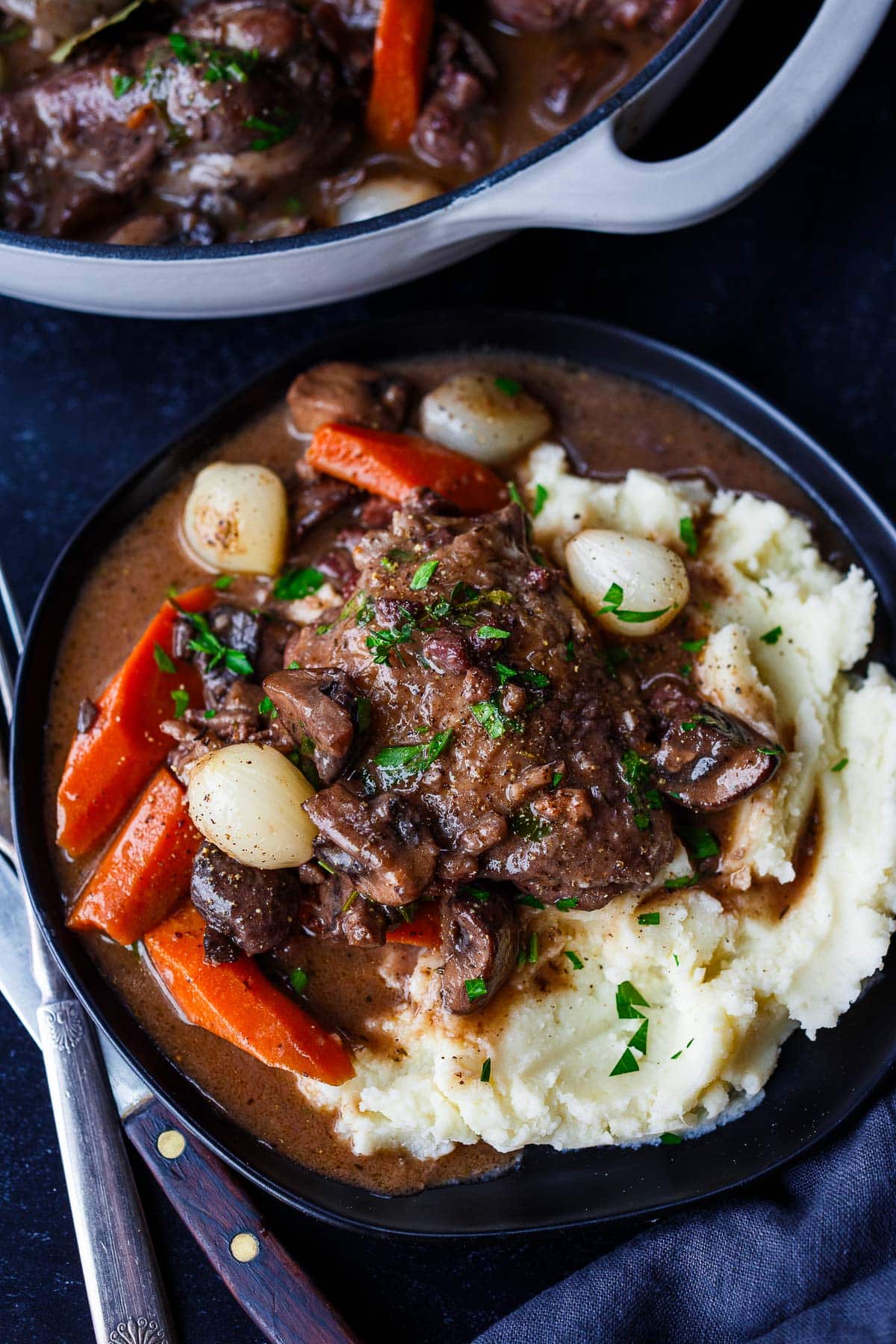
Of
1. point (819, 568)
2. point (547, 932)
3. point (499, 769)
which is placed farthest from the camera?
point (819, 568)

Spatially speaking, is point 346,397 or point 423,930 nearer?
point 423,930

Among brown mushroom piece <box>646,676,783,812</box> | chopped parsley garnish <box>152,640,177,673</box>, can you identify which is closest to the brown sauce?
chopped parsley garnish <box>152,640,177,673</box>

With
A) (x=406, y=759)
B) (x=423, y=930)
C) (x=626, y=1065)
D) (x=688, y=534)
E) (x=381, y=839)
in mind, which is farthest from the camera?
(x=688, y=534)

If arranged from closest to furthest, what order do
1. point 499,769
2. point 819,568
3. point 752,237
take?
point 499,769 → point 819,568 → point 752,237

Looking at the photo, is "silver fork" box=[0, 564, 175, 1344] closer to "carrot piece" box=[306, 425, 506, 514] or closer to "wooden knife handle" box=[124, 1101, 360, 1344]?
"wooden knife handle" box=[124, 1101, 360, 1344]

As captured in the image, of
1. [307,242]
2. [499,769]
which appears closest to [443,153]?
[307,242]

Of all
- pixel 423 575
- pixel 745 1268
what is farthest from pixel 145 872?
pixel 745 1268

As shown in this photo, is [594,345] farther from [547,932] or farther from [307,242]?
[547,932]

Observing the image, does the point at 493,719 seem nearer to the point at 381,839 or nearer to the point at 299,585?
the point at 381,839
